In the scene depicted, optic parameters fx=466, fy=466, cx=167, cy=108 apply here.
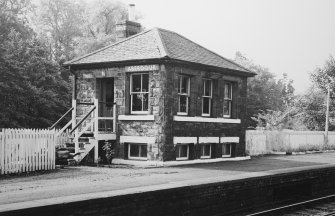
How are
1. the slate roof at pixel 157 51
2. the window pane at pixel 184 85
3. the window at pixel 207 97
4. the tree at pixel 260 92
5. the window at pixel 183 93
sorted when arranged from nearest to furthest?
1. the slate roof at pixel 157 51
2. the window at pixel 183 93
3. the window pane at pixel 184 85
4. the window at pixel 207 97
5. the tree at pixel 260 92

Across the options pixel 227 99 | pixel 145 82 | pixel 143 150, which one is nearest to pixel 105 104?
pixel 145 82

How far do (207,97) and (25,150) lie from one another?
26.2 feet

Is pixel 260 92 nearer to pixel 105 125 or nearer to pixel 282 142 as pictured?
pixel 282 142

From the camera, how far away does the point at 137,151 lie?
59.0ft

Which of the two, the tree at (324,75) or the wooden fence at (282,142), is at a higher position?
the tree at (324,75)

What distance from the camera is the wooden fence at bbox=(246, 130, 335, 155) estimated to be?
82.5 ft

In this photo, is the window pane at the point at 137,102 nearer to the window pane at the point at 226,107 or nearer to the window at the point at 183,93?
the window at the point at 183,93

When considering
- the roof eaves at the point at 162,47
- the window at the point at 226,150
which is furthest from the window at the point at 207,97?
the roof eaves at the point at 162,47

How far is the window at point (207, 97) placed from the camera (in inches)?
762

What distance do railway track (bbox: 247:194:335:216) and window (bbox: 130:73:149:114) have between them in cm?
719

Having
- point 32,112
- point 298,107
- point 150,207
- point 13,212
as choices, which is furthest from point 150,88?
point 298,107

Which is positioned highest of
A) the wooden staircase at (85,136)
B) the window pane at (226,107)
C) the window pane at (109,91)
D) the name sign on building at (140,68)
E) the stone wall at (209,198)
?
the name sign on building at (140,68)

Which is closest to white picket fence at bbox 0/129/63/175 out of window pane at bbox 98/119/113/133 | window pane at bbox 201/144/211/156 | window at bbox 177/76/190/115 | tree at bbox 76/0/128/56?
window pane at bbox 98/119/113/133

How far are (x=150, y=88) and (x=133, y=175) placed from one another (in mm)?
4451
